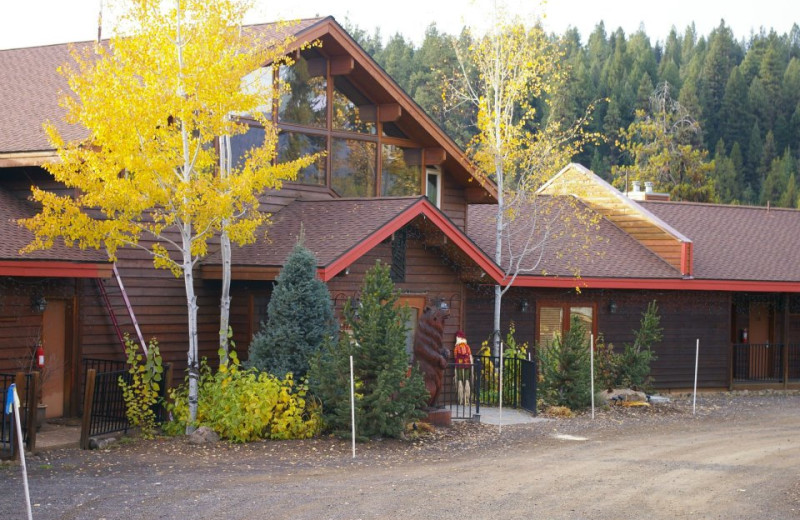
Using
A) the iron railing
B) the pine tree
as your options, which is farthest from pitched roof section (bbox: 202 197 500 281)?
the iron railing

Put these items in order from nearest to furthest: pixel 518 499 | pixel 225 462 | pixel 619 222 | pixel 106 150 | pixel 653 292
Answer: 1. pixel 518 499
2. pixel 225 462
3. pixel 106 150
4. pixel 653 292
5. pixel 619 222

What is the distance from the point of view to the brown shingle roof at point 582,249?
2431cm

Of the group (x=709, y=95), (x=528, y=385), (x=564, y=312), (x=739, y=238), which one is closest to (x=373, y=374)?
(x=528, y=385)

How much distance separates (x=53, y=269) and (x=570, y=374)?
9404 millimetres

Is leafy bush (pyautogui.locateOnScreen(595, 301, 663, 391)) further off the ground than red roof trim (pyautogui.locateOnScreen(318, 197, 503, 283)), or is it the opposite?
red roof trim (pyautogui.locateOnScreen(318, 197, 503, 283))

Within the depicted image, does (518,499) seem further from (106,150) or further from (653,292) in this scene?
(653,292)

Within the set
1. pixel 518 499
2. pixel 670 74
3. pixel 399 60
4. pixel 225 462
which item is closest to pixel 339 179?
pixel 225 462

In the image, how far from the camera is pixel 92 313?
17.4 m

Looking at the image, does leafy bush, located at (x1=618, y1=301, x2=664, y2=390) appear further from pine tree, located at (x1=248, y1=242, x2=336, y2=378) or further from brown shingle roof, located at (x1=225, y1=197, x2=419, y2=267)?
pine tree, located at (x1=248, y1=242, x2=336, y2=378)

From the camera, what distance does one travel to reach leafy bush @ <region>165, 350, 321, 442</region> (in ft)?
51.4

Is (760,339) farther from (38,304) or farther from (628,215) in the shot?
(38,304)

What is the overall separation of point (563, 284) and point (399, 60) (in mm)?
57234

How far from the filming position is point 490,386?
22.0 meters

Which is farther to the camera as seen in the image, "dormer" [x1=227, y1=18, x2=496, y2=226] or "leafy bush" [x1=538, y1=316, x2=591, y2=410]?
"dormer" [x1=227, y1=18, x2=496, y2=226]
